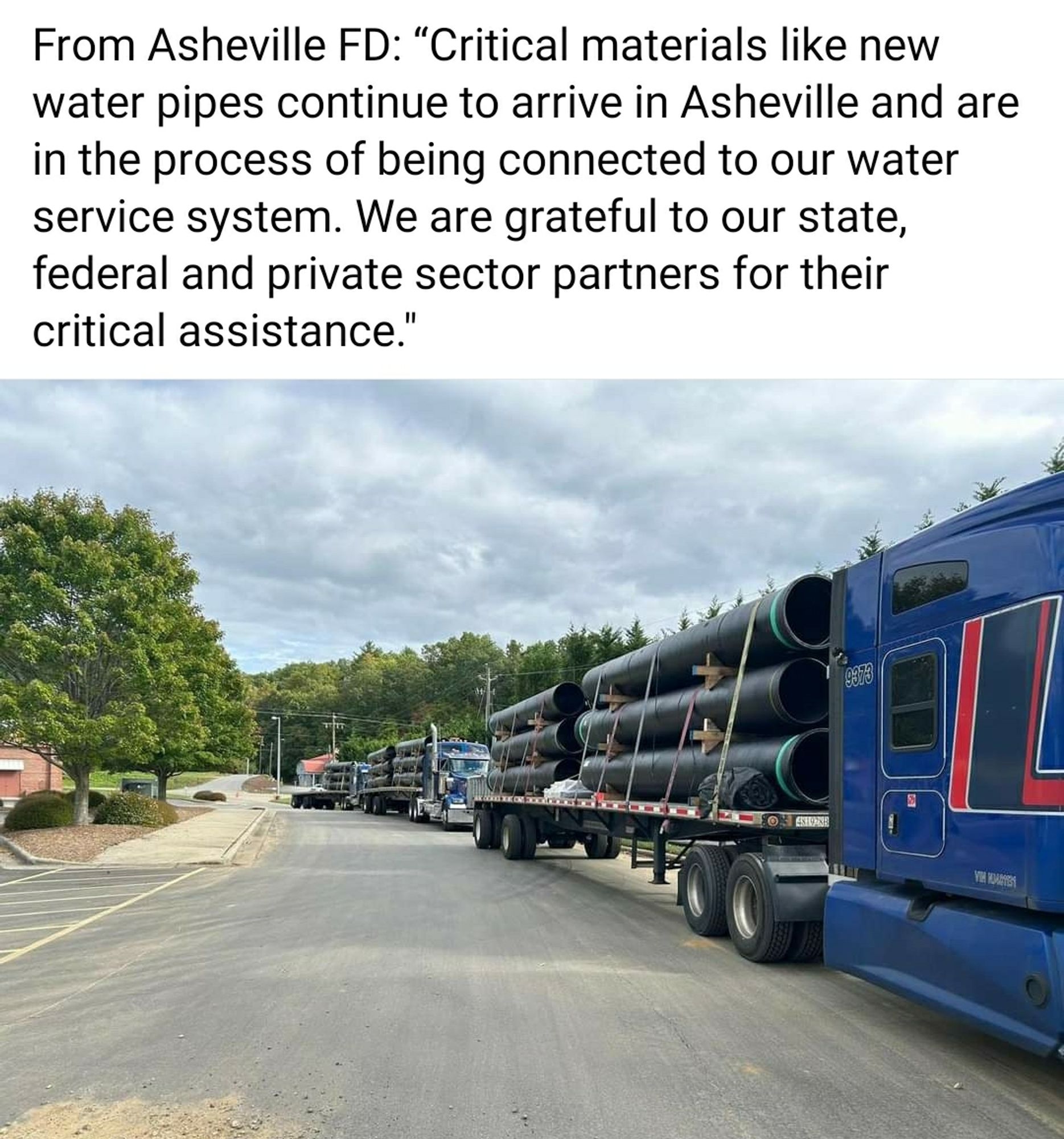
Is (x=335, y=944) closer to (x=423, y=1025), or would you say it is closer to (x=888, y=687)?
(x=423, y=1025)

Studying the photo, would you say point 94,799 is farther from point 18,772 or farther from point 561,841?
point 18,772

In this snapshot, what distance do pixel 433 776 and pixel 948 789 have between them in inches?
1147

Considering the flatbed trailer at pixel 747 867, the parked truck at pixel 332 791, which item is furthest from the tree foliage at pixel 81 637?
the parked truck at pixel 332 791

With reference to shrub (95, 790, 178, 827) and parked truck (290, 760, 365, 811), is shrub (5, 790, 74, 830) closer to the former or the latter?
shrub (95, 790, 178, 827)

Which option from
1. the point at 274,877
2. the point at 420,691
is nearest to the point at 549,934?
the point at 274,877

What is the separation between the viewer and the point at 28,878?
15.7m

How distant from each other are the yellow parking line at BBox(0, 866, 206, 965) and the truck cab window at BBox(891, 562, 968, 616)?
26.8 feet

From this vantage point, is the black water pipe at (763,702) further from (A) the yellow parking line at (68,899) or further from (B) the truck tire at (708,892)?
(A) the yellow parking line at (68,899)

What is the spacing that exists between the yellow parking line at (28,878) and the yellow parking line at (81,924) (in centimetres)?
209

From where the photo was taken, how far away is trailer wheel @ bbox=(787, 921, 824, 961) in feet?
28.8

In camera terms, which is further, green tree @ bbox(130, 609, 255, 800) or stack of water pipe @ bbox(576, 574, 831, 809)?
green tree @ bbox(130, 609, 255, 800)

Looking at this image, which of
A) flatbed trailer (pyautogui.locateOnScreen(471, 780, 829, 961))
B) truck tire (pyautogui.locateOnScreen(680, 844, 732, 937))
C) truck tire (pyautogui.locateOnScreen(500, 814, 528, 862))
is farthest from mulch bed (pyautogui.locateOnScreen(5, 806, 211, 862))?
truck tire (pyautogui.locateOnScreen(680, 844, 732, 937))

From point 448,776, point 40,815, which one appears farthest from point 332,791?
point 40,815

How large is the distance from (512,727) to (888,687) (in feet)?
47.9
